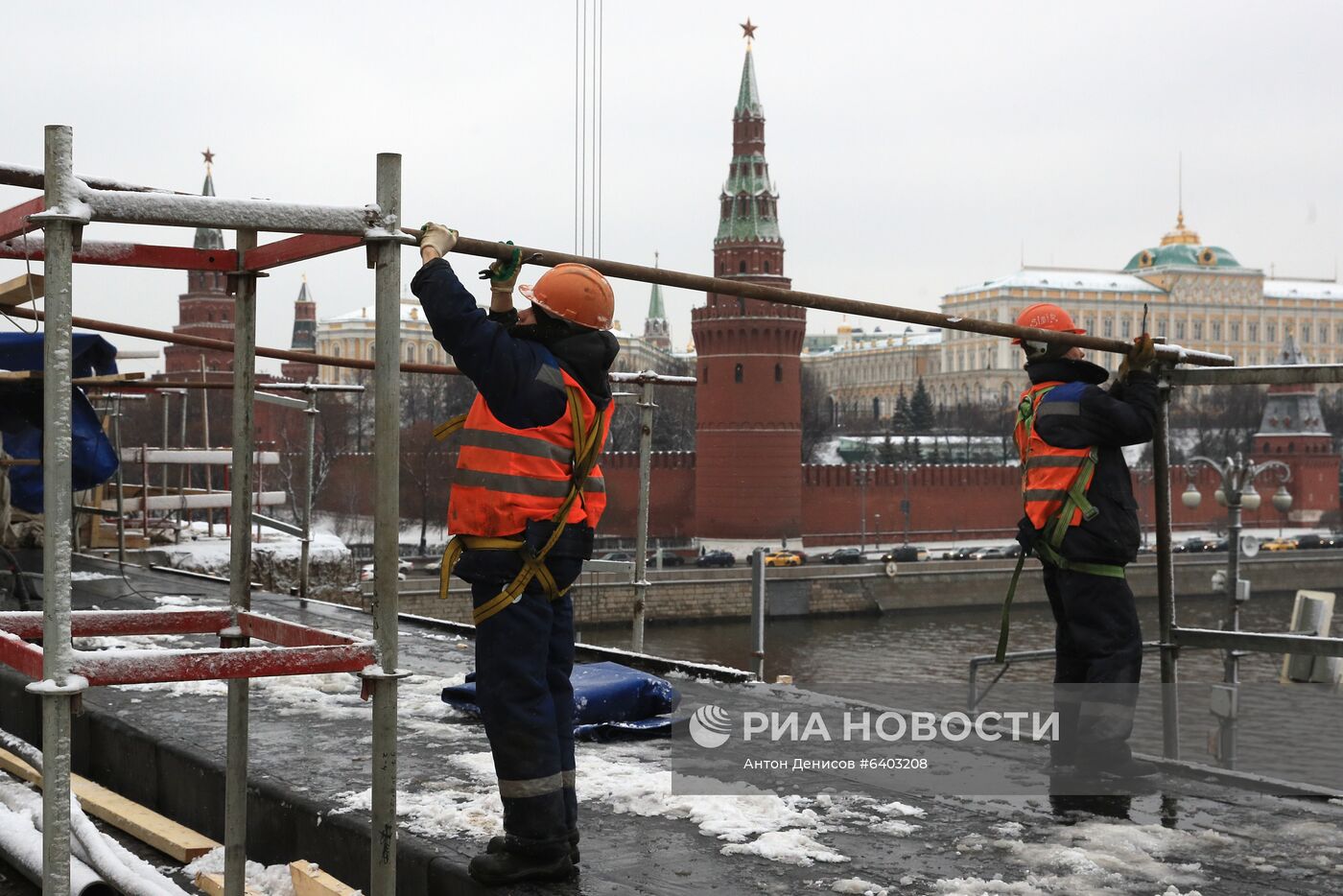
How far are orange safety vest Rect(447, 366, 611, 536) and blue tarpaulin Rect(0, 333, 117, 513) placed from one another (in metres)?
3.91

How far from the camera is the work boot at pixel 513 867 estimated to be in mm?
3461

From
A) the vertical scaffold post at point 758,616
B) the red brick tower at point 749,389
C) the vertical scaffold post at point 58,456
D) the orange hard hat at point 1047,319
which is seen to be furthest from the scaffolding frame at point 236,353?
the red brick tower at point 749,389

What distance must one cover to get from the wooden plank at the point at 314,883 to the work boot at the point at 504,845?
1.15 feet

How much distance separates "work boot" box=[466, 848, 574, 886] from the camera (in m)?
3.46

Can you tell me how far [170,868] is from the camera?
4.25m

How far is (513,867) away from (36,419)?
5048 mm

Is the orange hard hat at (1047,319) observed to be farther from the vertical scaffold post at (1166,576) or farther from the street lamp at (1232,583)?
the street lamp at (1232,583)

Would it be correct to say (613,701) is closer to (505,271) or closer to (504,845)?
(504,845)

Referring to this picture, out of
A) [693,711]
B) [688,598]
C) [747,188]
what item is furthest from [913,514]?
[693,711]

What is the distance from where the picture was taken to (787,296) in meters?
4.10

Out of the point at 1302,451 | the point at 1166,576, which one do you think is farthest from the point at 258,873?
the point at 1302,451

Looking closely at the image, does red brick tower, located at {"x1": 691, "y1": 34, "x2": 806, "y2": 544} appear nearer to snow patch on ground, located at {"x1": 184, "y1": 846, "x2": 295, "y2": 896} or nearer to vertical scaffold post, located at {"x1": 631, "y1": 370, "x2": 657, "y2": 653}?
vertical scaffold post, located at {"x1": 631, "y1": 370, "x2": 657, "y2": 653}

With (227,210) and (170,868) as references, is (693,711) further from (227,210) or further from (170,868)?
(227,210)

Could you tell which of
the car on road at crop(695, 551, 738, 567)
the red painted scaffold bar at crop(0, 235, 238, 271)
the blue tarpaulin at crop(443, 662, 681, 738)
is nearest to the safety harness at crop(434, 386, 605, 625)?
the red painted scaffold bar at crop(0, 235, 238, 271)
